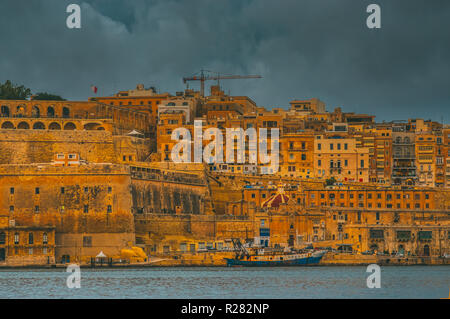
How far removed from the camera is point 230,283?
50219 mm

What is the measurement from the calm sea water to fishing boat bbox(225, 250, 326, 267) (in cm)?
81

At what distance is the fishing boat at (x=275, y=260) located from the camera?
67.1m

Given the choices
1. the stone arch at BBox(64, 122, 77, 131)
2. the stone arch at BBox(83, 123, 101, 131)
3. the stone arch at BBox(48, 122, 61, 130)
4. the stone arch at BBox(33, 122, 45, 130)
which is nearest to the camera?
the stone arch at BBox(33, 122, 45, 130)

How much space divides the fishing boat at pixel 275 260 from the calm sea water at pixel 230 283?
81 cm

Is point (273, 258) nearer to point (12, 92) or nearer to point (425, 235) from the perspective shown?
point (425, 235)

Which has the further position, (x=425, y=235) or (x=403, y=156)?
(x=403, y=156)

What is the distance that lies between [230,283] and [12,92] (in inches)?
2269

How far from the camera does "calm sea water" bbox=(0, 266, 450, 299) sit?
42812mm

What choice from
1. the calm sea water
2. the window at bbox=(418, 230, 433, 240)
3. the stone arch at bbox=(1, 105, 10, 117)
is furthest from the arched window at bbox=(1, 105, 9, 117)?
the window at bbox=(418, 230, 433, 240)

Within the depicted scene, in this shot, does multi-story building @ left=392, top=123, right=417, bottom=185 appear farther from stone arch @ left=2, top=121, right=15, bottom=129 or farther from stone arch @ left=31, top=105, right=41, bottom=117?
stone arch @ left=2, top=121, right=15, bottom=129

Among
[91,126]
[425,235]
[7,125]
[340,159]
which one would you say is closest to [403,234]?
[425,235]

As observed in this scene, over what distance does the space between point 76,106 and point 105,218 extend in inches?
1084
